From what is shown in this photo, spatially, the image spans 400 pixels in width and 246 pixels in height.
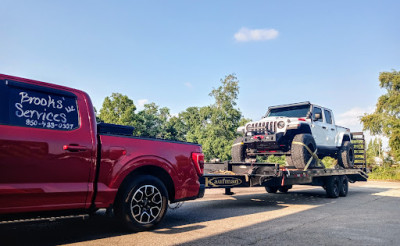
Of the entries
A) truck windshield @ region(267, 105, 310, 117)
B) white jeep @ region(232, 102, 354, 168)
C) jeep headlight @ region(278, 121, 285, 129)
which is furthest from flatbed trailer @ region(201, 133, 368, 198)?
truck windshield @ region(267, 105, 310, 117)

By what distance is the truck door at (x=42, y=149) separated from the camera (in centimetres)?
333

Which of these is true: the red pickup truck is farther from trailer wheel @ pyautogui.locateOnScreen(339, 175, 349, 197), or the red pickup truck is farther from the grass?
the grass

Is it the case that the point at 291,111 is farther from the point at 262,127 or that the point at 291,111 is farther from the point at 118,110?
the point at 118,110

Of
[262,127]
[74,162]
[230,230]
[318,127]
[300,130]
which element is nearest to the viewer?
[74,162]

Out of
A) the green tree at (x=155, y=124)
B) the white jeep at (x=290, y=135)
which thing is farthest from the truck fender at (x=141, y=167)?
the green tree at (x=155, y=124)

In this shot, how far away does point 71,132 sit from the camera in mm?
3885

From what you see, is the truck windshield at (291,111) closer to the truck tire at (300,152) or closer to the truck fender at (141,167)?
the truck tire at (300,152)

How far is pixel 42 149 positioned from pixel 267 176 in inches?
202

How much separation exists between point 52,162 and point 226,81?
4786 centimetres

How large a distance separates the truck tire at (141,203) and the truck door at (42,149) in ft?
1.97

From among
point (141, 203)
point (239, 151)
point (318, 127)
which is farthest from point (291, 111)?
point (141, 203)

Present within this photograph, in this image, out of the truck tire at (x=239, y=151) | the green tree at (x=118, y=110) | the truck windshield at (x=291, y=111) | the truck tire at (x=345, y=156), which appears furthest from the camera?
the green tree at (x=118, y=110)

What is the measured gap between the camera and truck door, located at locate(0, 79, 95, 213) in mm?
3330

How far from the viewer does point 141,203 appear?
4.51 m
